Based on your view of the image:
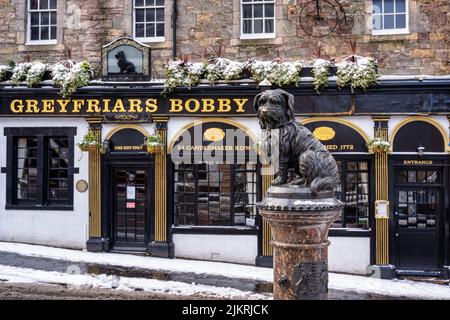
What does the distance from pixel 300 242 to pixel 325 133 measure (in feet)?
21.3

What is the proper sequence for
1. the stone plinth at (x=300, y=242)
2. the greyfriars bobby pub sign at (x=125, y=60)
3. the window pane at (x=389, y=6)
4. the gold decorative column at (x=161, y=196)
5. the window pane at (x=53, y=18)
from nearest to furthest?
the stone plinth at (x=300, y=242), the window pane at (x=389, y=6), the gold decorative column at (x=161, y=196), the greyfriars bobby pub sign at (x=125, y=60), the window pane at (x=53, y=18)

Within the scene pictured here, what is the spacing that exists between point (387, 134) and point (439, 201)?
194 centimetres

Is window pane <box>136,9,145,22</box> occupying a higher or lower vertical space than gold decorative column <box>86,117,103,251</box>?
higher

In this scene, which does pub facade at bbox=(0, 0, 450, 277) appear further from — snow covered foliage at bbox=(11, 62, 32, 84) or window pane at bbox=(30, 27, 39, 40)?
snow covered foliage at bbox=(11, 62, 32, 84)

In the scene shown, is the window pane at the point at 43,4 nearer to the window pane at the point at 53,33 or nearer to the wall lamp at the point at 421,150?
the window pane at the point at 53,33

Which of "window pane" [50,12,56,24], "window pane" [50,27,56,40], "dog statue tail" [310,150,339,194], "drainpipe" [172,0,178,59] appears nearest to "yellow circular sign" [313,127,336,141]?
"drainpipe" [172,0,178,59]

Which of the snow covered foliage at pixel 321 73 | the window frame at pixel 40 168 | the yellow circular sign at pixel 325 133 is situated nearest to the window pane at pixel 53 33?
the window frame at pixel 40 168

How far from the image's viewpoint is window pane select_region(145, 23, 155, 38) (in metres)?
12.7

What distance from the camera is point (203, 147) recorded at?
11.9 m

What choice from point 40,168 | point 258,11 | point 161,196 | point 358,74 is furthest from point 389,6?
point 40,168

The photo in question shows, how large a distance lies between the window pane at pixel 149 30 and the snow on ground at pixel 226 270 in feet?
18.6

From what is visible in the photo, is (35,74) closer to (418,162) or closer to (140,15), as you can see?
(140,15)

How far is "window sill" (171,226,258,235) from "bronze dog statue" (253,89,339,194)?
619 cm

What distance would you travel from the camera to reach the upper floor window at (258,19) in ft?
40.2
